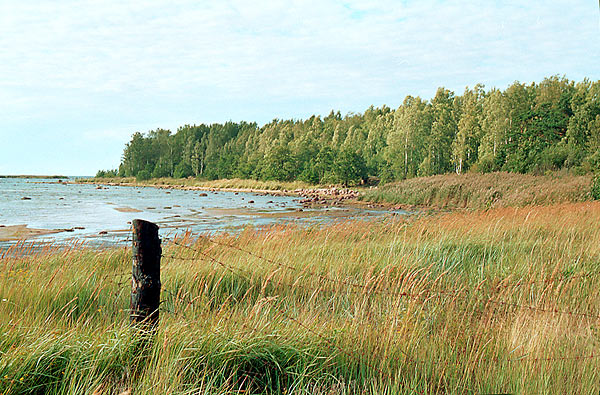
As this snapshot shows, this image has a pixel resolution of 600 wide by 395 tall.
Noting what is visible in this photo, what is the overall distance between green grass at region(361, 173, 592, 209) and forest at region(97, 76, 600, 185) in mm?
1525

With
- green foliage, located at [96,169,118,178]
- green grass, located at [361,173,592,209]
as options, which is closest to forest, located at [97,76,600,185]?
green grass, located at [361,173,592,209]

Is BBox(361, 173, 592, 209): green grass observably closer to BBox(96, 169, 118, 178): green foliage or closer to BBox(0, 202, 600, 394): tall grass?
BBox(0, 202, 600, 394): tall grass

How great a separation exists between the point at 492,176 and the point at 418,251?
23962 mm

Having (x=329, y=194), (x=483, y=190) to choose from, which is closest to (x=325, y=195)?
(x=329, y=194)

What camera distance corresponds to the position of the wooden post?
2805 millimetres

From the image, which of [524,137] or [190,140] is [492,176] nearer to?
[524,137]

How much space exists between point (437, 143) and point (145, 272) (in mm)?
49891

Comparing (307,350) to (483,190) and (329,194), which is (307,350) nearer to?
(483,190)

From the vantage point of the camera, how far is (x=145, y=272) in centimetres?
284

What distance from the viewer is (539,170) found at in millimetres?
29172

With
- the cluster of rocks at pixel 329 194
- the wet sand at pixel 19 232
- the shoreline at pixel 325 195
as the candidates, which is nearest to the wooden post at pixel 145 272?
the wet sand at pixel 19 232

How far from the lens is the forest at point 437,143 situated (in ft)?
109

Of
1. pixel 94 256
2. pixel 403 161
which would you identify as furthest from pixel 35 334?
pixel 403 161

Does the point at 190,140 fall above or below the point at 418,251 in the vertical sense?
above
